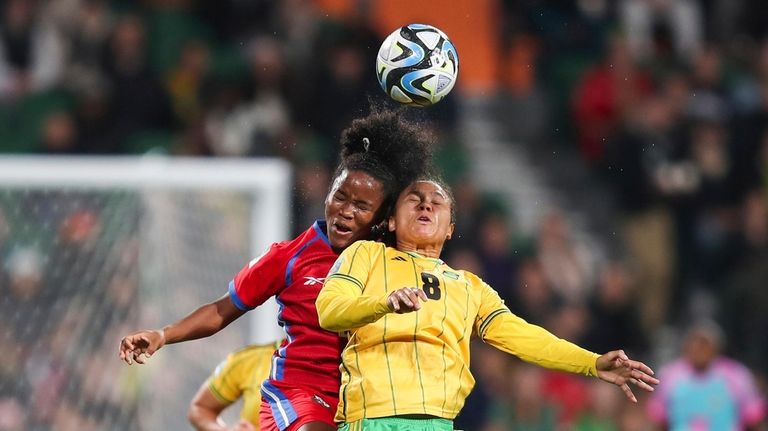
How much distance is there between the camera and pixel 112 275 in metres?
7.72

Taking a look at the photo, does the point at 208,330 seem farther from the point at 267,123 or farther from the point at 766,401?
the point at 766,401

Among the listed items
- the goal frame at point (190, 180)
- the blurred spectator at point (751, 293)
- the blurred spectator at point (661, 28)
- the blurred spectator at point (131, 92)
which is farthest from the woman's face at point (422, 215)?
the blurred spectator at point (661, 28)

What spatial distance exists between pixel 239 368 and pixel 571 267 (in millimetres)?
5592

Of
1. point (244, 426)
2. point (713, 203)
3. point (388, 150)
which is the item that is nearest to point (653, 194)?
point (713, 203)

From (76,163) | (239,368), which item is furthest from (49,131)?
(239,368)

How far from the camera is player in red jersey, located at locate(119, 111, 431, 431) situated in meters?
4.76

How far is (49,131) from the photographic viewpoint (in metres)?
9.77

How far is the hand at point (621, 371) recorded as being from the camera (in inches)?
172

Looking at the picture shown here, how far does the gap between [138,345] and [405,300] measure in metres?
1.18

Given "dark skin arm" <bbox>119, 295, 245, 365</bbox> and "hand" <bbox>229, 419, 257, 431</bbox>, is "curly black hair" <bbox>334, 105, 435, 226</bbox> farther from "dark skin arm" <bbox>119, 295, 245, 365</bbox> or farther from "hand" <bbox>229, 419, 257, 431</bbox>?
"hand" <bbox>229, 419, 257, 431</bbox>

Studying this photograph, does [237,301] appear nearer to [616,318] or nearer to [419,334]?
[419,334]

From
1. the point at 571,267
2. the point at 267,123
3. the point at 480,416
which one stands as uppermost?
the point at 267,123

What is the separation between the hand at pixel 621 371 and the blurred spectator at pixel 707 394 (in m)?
4.98

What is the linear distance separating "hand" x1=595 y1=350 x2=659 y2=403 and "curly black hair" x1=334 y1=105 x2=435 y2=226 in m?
0.89
